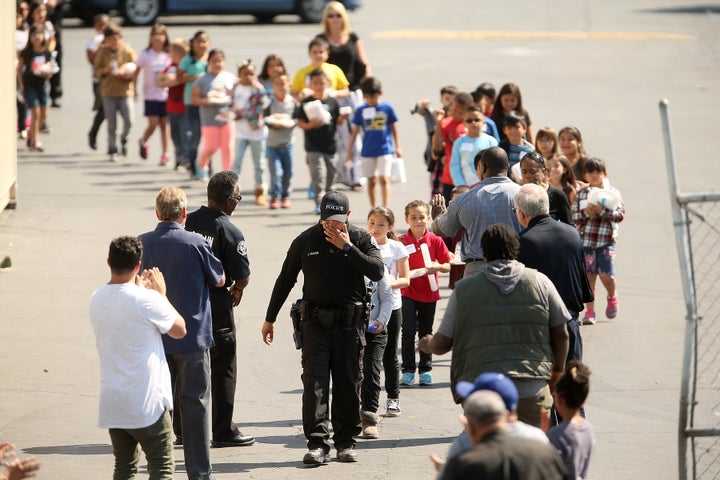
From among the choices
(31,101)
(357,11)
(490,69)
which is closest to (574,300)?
(31,101)

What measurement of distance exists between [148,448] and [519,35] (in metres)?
24.0

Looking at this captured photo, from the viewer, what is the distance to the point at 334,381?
329 inches

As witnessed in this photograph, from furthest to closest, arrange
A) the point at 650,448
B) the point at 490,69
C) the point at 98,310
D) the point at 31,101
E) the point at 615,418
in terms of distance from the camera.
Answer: the point at 490,69, the point at 31,101, the point at 615,418, the point at 650,448, the point at 98,310

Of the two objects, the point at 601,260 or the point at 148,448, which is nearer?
the point at 148,448

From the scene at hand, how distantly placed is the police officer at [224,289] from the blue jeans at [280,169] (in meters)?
7.07

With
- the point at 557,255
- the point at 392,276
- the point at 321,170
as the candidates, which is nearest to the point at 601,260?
the point at 392,276

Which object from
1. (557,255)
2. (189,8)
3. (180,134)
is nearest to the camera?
(557,255)

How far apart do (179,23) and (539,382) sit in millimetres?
24062

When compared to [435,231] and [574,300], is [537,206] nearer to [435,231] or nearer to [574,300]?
[574,300]

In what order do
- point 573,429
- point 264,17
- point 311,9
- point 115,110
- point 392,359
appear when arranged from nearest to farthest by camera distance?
point 573,429 → point 392,359 → point 115,110 → point 311,9 → point 264,17

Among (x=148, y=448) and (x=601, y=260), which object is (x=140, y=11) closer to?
(x=601, y=260)

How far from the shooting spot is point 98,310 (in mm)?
6797

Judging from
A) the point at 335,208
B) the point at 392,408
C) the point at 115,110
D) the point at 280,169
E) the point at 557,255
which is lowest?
the point at 392,408

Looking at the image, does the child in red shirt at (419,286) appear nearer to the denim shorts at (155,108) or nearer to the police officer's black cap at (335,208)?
the police officer's black cap at (335,208)
